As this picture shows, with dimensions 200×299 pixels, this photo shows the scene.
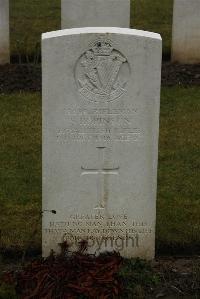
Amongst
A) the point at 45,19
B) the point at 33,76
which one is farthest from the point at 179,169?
the point at 45,19

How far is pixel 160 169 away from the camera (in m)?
7.46

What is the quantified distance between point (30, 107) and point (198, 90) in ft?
7.12

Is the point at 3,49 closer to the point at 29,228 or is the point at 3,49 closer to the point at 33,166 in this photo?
the point at 33,166

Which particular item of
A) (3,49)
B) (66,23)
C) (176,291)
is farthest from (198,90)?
(176,291)

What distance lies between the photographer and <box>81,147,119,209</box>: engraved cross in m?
5.42

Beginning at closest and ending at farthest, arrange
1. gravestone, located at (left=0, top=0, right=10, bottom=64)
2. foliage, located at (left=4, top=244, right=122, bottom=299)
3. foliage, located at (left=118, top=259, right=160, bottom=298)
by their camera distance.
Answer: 1. foliage, located at (left=4, top=244, right=122, bottom=299)
2. foliage, located at (left=118, top=259, right=160, bottom=298)
3. gravestone, located at (left=0, top=0, right=10, bottom=64)

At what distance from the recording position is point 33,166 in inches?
297

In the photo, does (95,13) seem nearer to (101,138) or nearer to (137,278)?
(101,138)

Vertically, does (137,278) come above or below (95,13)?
below

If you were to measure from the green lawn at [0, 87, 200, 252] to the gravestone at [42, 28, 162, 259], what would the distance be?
322 millimetres

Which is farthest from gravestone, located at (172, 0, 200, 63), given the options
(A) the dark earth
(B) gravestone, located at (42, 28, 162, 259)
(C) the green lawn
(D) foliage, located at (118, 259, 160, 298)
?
(D) foliage, located at (118, 259, 160, 298)

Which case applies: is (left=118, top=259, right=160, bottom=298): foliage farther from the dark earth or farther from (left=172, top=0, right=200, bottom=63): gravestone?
(left=172, top=0, right=200, bottom=63): gravestone

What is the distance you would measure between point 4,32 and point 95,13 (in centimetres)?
122

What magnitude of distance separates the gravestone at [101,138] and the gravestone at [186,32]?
5.71 m
